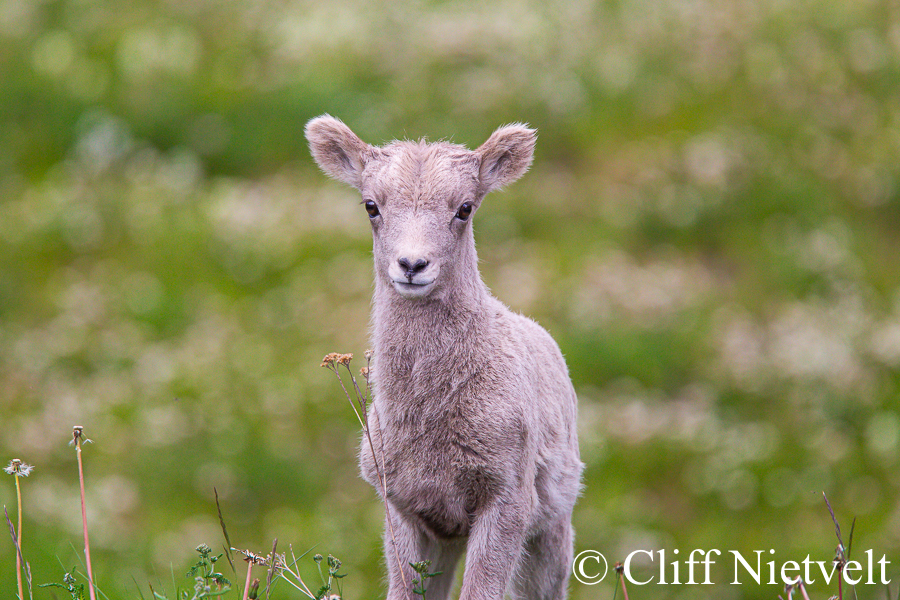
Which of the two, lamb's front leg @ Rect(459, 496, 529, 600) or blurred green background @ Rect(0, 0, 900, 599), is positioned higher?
blurred green background @ Rect(0, 0, 900, 599)

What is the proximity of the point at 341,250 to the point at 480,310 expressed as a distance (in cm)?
823

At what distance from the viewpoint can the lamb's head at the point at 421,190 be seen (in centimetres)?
507

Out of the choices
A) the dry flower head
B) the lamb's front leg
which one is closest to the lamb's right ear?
the lamb's front leg

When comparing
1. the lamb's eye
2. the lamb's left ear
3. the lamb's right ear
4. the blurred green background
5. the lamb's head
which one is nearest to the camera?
the lamb's head

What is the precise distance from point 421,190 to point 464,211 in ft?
0.97

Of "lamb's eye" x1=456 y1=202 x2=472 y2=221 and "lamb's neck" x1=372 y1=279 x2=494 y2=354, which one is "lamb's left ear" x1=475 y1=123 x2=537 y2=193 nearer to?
"lamb's eye" x1=456 y1=202 x2=472 y2=221

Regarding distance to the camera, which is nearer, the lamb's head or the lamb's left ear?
the lamb's head

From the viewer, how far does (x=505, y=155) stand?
5848 mm

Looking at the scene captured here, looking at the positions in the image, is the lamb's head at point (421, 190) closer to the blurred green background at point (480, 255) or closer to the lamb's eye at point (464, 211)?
the lamb's eye at point (464, 211)

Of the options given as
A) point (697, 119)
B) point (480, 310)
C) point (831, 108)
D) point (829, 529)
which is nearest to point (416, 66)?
Answer: point (697, 119)

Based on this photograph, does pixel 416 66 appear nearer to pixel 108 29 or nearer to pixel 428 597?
pixel 108 29

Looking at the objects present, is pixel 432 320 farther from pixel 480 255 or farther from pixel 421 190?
pixel 480 255

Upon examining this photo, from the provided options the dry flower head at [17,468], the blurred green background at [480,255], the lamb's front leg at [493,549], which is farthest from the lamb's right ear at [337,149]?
the blurred green background at [480,255]

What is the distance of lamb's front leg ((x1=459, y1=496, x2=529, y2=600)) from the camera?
516cm
